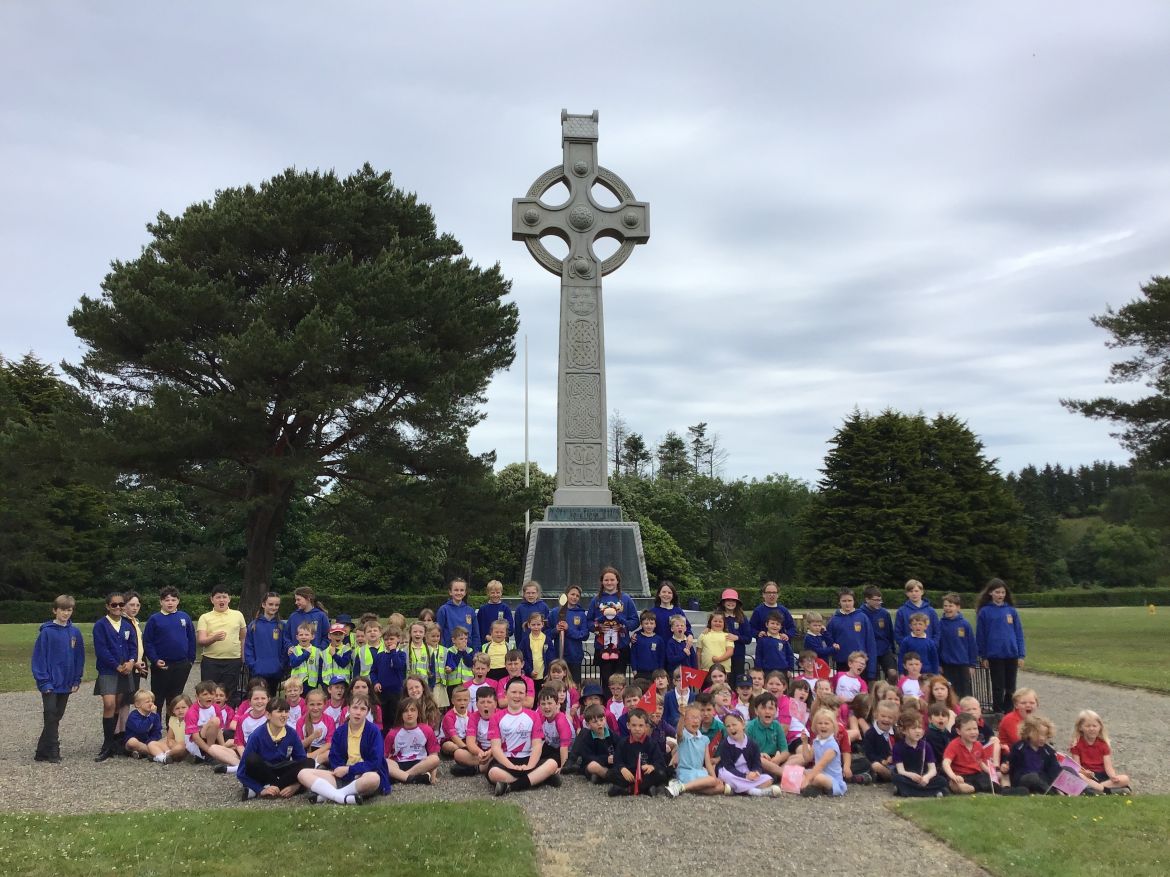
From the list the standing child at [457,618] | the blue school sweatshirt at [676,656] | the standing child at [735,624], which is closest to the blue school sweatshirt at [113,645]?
the standing child at [457,618]

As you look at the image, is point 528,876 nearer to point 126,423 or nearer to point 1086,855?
point 1086,855

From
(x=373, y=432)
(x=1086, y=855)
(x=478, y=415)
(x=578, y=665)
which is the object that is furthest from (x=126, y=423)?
(x=1086, y=855)

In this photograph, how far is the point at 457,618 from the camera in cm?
868

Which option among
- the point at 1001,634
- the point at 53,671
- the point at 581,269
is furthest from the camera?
the point at 581,269

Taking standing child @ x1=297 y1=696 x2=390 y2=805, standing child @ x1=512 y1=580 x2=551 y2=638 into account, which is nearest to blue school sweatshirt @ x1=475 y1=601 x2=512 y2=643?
standing child @ x1=512 y1=580 x2=551 y2=638

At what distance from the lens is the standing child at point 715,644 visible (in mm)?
8281

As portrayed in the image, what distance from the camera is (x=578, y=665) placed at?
852cm

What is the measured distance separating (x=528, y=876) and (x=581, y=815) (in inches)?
52.3

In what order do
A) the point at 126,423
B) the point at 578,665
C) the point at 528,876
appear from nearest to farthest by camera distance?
the point at 528,876 → the point at 578,665 → the point at 126,423

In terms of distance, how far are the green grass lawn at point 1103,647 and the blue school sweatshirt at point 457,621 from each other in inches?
368

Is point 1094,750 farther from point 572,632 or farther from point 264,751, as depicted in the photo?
point 264,751

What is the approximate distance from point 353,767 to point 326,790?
237 millimetres

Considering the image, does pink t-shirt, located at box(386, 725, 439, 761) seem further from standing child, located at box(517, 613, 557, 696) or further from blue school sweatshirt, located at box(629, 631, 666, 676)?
blue school sweatshirt, located at box(629, 631, 666, 676)

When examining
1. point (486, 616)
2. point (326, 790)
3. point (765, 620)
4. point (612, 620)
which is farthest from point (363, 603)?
point (326, 790)
